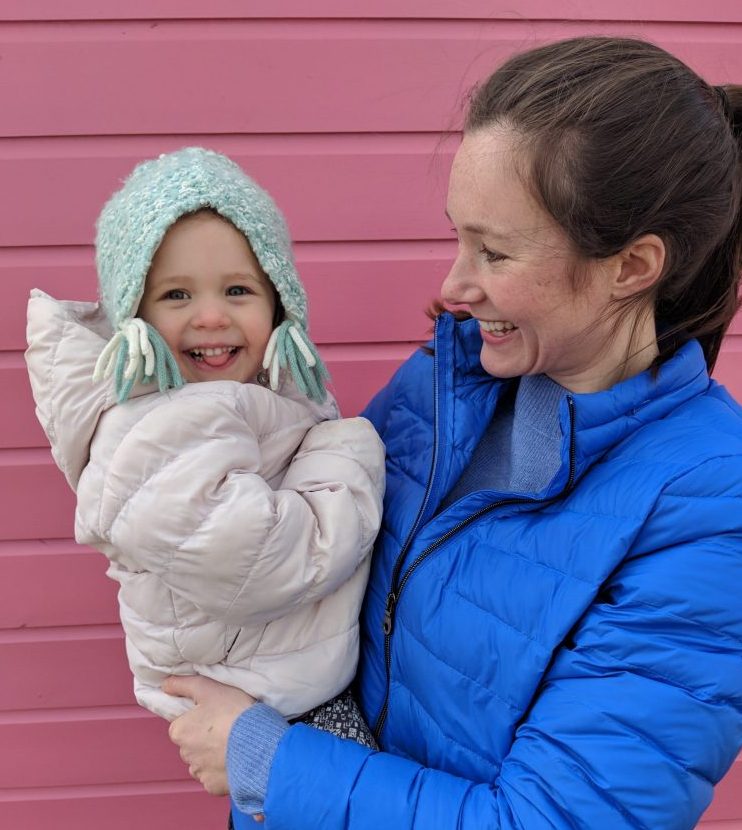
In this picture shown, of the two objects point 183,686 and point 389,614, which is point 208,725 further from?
point 389,614

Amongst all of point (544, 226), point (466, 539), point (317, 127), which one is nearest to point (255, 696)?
point (466, 539)

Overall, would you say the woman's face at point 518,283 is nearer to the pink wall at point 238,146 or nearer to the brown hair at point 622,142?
the brown hair at point 622,142

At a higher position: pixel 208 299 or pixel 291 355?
pixel 208 299

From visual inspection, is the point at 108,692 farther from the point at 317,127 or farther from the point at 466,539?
the point at 317,127

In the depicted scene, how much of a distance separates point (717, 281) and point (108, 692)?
6.57ft

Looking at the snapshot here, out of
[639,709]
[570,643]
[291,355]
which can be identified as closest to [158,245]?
[291,355]

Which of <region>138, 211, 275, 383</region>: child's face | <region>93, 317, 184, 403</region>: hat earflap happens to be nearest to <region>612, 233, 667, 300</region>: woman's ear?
<region>138, 211, 275, 383</region>: child's face

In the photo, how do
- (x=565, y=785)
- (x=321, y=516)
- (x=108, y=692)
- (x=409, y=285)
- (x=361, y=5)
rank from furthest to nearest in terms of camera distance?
(x=108, y=692) < (x=409, y=285) < (x=361, y=5) < (x=321, y=516) < (x=565, y=785)

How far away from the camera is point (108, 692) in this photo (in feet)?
7.52

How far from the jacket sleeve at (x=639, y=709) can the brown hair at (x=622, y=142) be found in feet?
1.31

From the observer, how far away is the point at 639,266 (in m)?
1.26

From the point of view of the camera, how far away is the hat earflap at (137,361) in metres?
1.30

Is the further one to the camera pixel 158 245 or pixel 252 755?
pixel 158 245

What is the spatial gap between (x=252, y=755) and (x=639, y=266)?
3.35ft
